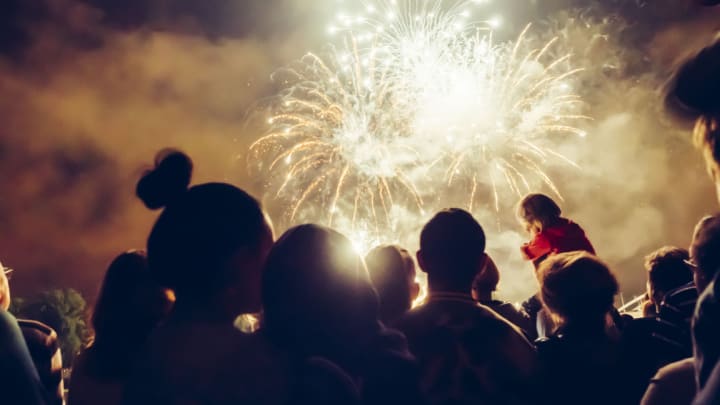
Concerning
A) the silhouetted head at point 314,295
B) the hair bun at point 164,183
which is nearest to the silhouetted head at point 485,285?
the silhouetted head at point 314,295

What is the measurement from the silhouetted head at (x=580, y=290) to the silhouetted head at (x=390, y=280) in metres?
0.97

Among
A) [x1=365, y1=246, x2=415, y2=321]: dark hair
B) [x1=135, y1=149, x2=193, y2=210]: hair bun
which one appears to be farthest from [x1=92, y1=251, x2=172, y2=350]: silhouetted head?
[x1=365, y1=246, x2=415, y2=321]: dark hair

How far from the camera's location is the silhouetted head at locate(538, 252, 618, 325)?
365 centimetres

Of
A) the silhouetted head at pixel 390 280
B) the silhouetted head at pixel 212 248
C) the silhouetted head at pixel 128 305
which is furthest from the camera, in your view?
the silhouetted head at pixel 390 280

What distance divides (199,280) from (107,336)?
1653 mm

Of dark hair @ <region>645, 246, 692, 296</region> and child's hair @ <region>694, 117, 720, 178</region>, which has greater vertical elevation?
dark hair @ <region>645, 246, 692, 296</region>

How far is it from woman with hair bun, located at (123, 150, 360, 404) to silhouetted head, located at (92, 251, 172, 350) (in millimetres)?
1171

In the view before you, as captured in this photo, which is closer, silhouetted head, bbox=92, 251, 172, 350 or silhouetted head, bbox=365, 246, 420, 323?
silhouetted head, bbox=92, 251, 172, 350

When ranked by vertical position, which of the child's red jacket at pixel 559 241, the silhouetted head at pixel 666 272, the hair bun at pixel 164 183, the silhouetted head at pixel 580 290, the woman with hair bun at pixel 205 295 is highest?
the child's red jacket at pixel 559 241

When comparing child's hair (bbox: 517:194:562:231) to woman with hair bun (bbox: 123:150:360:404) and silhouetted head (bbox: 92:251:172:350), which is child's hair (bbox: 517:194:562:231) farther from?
woman with hair bun (bbox: 123:150:360:404)

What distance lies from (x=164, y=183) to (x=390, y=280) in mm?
1958

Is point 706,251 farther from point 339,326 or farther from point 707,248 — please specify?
point 339,326

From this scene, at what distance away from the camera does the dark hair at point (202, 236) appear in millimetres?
2562

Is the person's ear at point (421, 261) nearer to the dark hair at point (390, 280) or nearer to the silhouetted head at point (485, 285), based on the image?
the dark hair at point (390, 280)
